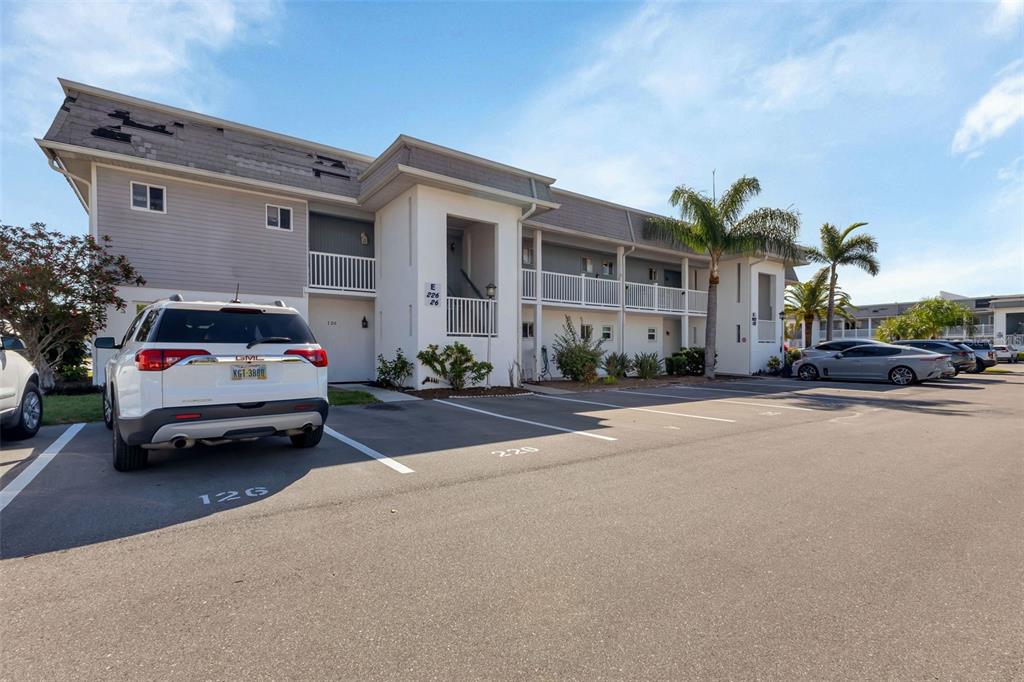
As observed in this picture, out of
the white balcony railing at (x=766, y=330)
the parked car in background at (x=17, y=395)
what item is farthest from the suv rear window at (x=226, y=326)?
the white balcony railing at (x=766, y=330)

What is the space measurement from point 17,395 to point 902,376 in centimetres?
2297

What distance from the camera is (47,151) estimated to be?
10430 millimetres

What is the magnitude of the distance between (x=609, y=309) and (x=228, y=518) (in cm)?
1608

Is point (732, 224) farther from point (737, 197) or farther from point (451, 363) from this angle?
point (451, 363)

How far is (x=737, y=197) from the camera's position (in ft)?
59.7

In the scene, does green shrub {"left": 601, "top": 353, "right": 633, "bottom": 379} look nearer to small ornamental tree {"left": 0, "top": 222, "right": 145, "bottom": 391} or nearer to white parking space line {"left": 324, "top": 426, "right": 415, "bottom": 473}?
white parking space line {"left": 324, "top": 426, "right": 415, "bottom": 473}

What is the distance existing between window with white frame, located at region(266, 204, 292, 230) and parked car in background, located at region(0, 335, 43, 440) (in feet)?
25.1

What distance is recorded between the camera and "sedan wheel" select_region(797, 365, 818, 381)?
742 inches

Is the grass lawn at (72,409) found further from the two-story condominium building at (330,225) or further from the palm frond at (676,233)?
the palm frond at (676,233)

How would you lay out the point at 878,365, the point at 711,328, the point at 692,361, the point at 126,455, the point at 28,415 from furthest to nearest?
1. the point at 692,361
2. the point at 711,328
3. the point at 878,365
4. the point at 28,415
5. the point at 126,455

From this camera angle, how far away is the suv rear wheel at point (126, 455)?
480 cm

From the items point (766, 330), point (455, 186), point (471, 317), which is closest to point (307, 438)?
point (471, 317)

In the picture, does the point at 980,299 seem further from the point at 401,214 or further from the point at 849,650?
the point at 849,650

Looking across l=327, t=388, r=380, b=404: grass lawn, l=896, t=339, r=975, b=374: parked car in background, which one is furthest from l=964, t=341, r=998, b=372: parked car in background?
l=327, t=388, r=380, b=404: grass lawn
